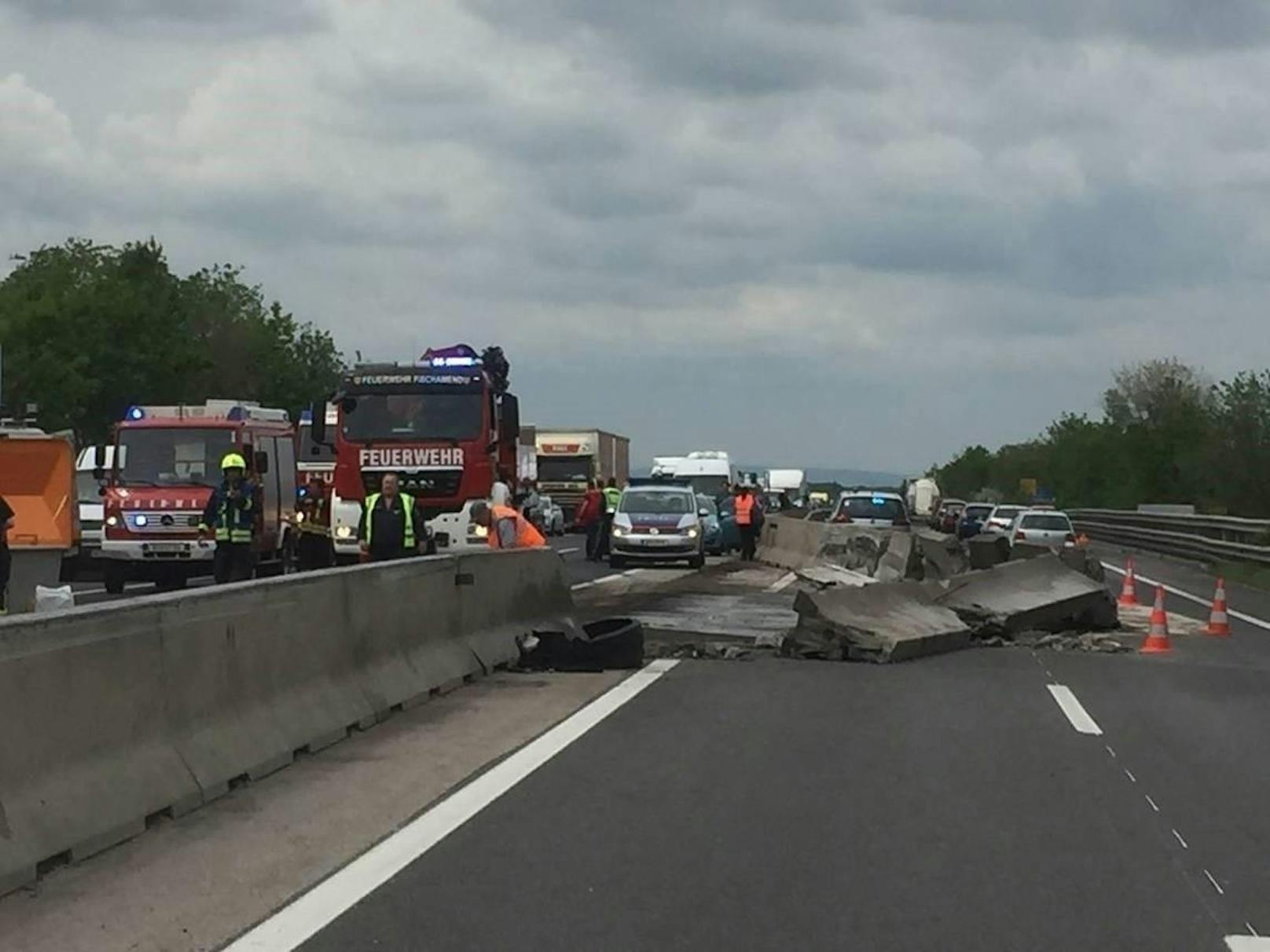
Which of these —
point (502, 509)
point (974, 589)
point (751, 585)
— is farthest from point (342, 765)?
point (751, 585)

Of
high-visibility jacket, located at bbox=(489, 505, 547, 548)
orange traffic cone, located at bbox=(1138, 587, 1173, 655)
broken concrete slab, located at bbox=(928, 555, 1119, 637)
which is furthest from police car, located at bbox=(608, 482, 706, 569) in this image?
high-visibility jacket, located at bbox=(489, 505, 547, 548)

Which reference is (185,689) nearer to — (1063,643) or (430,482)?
(1063,643)

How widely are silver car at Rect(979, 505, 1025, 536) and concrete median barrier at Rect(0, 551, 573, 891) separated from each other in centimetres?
4173

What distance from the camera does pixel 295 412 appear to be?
108625mm

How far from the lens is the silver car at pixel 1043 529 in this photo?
47.6 metres

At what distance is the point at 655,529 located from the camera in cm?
4066

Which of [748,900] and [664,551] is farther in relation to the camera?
[664,551]

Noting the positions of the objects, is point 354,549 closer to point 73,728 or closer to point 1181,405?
point 73,728

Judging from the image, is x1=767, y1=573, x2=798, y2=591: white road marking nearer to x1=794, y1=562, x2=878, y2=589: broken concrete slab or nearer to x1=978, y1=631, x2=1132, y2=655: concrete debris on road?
x1=794, y1=562, x2=878, y2=589: broken concrete slab

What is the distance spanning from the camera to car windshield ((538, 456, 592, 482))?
70562 millimetres

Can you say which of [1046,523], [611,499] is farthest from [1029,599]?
[1046,523]

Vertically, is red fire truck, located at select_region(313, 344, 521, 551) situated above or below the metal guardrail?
above

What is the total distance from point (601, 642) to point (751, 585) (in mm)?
16512

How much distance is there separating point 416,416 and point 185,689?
1925cm
